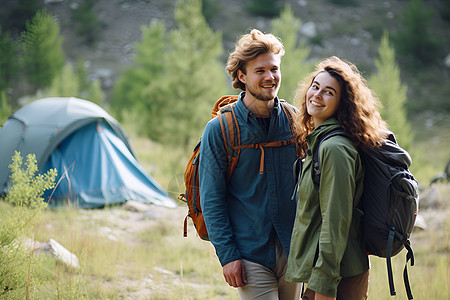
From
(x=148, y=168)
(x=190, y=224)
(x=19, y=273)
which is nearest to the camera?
(x=19, y=273)

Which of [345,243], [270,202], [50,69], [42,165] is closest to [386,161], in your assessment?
[345,243]

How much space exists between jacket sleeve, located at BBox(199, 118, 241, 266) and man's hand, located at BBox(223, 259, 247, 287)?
0.03 m

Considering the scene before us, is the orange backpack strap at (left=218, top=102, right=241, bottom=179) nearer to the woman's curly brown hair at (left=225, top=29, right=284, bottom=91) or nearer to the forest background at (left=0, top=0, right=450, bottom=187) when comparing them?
the woman's curly brown hair at (left=225, top=29, right=284, bottom=91)

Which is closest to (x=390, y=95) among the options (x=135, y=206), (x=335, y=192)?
(x=135, y=206)

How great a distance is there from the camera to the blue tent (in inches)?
299

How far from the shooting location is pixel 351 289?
2098mm

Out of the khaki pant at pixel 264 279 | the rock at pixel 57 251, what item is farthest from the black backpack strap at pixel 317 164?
the rock at pixel 57 251

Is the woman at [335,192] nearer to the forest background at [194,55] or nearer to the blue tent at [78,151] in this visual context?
the forest background at [194,55]

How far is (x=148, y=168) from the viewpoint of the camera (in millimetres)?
13141

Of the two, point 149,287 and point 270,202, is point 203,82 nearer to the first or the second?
point 149,287

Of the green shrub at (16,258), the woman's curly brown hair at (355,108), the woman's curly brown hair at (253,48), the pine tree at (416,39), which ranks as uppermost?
the pine tree at (416,39)

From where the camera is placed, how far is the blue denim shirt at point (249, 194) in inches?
94.5

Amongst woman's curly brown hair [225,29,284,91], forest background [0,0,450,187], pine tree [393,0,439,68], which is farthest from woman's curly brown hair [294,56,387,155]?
pine tree [393,0,439,68]

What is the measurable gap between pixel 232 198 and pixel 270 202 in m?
0.23
